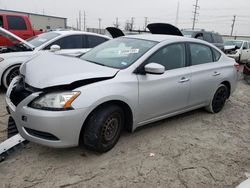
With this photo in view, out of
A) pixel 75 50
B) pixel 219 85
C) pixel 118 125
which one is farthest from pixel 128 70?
pixel 75 50

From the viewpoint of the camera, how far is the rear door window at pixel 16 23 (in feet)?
27.0

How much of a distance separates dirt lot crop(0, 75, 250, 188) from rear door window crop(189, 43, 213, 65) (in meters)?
1.23

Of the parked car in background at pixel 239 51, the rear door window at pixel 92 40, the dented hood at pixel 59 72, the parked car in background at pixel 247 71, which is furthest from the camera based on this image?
the parked car in background at pixel 239 51

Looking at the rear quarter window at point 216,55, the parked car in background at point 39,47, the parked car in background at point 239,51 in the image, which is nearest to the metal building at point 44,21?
the parked car in background at point 239,51

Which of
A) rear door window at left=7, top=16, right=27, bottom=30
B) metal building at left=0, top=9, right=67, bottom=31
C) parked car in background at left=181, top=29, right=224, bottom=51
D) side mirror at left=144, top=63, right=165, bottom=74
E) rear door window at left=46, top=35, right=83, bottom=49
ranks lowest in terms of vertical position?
metal building at left=0, top=9, right=67, bottom=31

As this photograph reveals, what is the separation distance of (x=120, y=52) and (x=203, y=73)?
5.38 ft

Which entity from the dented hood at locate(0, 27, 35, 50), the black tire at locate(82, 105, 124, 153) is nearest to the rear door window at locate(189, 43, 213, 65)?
the black tire at locate(82, 105, 124, 153)

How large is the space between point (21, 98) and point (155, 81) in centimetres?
183

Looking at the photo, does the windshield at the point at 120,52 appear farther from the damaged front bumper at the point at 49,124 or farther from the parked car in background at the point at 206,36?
the parked car in background at the point at 206,36

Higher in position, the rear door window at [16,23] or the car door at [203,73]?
the rear door window at [16,23]

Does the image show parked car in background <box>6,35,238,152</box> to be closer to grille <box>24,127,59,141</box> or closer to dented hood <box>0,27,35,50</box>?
grille <box>24,127,59,141</box>

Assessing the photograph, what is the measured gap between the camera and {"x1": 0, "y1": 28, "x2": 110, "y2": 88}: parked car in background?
5357 mm

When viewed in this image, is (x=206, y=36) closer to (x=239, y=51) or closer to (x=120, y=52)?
(x=239, y=51)

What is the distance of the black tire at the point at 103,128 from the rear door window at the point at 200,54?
6.17ft
